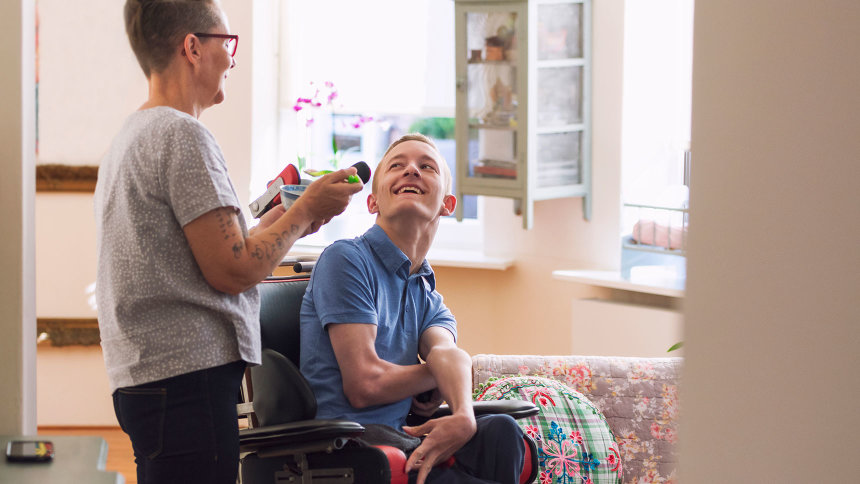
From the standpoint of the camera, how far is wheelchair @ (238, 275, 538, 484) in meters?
1.63

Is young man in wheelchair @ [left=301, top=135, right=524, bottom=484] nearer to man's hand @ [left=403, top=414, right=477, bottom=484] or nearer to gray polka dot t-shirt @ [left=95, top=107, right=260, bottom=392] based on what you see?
man's hand @ [left=403, top=414, right=477, bottom=484]

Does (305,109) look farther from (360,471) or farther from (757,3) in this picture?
(757,3)

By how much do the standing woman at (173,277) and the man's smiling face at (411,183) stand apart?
54cm

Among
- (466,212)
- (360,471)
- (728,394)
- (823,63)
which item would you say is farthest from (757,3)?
(466,212)

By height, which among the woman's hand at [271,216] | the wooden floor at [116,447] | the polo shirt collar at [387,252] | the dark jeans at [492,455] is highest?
the woman's hand at [271,216]

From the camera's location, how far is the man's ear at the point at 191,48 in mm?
1461

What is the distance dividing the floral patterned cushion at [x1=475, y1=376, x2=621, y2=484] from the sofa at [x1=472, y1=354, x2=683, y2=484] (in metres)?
0.11

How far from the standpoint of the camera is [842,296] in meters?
0.29

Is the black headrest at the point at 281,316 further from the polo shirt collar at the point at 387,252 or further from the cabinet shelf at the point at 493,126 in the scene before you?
the cabinet shelf at the point at 493,126

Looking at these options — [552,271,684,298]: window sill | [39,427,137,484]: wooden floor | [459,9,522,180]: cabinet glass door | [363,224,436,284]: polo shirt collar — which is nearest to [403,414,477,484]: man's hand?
[363,224,436,284]: polo shirt collar

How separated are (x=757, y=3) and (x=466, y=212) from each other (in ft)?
13.2

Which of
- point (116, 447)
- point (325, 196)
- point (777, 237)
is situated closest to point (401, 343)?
point (325, 196)

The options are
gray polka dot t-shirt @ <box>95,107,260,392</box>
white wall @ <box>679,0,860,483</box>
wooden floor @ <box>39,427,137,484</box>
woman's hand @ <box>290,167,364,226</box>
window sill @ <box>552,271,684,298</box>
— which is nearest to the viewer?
white wall @ <box>679,0,860,483</box>

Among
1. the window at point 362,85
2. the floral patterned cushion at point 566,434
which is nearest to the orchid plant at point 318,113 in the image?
the window at point 362,85
